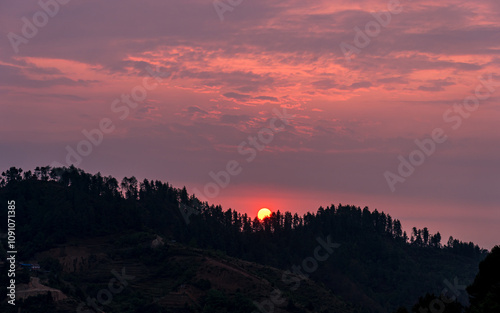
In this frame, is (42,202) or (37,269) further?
(42,202)

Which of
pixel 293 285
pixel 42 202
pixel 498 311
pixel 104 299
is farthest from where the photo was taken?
pixel 42 202

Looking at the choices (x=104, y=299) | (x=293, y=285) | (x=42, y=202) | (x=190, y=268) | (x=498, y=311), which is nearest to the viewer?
(x=498, y=311)

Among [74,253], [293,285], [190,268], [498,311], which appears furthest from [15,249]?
[498,311]

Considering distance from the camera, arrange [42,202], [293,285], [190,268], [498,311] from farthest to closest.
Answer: [42,202] < [293,285] < [190,268] < [498,311]

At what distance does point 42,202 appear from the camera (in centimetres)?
19975

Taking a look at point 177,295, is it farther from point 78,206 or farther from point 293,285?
point 78,206

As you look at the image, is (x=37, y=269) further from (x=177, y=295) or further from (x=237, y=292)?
(x=237, y=292)

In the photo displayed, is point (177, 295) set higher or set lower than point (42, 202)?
lower

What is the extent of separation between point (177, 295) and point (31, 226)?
182ft

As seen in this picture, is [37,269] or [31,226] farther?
[31,226]

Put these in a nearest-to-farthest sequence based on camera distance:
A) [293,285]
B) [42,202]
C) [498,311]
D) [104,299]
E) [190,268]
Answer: [498,311] → [104,299] → [190,268] → [293,285] → [42,202]

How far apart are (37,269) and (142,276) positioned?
79.5 ft

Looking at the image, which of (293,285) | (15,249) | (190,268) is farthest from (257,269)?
(15,249)

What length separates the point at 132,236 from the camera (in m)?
188
